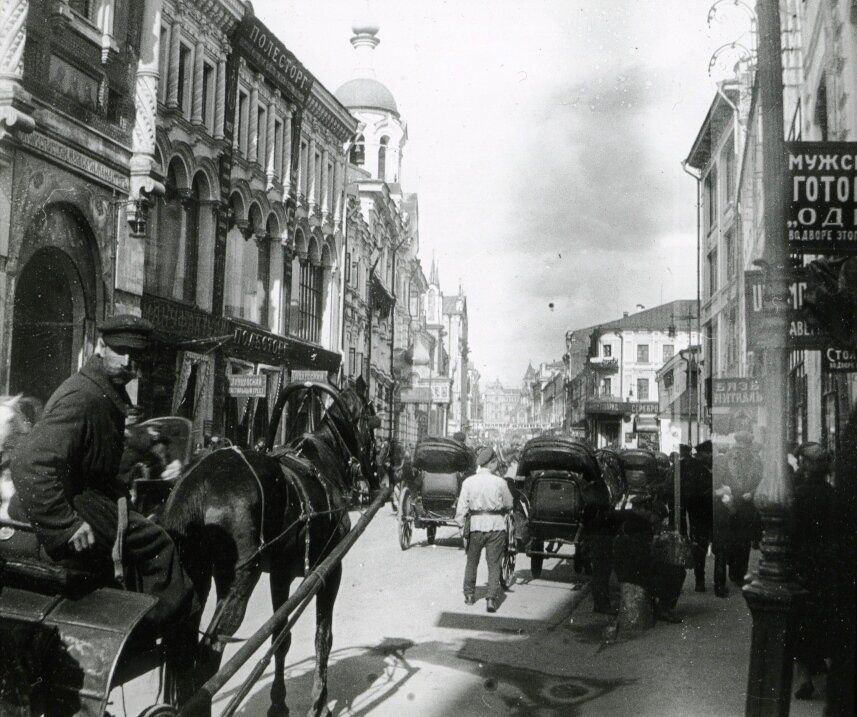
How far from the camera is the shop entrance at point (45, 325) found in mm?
15008

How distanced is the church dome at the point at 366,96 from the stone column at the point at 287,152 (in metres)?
26.6

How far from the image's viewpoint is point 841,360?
1112 cm

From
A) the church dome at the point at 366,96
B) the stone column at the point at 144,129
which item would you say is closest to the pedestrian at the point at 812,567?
the stone column at the point at 144,129

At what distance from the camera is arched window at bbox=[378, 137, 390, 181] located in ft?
188

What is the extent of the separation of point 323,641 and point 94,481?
2.93 metres

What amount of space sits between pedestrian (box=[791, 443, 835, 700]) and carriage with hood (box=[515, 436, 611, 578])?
474 centimetres

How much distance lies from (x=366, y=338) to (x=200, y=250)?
20.3m

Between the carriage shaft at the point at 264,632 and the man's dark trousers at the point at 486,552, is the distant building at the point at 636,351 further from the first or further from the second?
the carriage shaft at the point at 264,632

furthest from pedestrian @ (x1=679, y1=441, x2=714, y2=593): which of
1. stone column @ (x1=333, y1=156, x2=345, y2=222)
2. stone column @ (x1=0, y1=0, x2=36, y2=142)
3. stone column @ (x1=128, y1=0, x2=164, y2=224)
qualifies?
stone column @ (x1=333, y1=156, x2=345, y2=222)

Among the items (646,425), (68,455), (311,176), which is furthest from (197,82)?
(646,425)

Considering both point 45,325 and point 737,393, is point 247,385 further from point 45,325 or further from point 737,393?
point 737,393

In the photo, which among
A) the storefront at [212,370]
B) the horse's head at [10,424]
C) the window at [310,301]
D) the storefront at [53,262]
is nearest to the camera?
the horse's head at [10,424]

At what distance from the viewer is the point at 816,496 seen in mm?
7965

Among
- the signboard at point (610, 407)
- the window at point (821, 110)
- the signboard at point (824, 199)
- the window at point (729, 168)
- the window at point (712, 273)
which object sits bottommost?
the signboard at point (610, 407)
